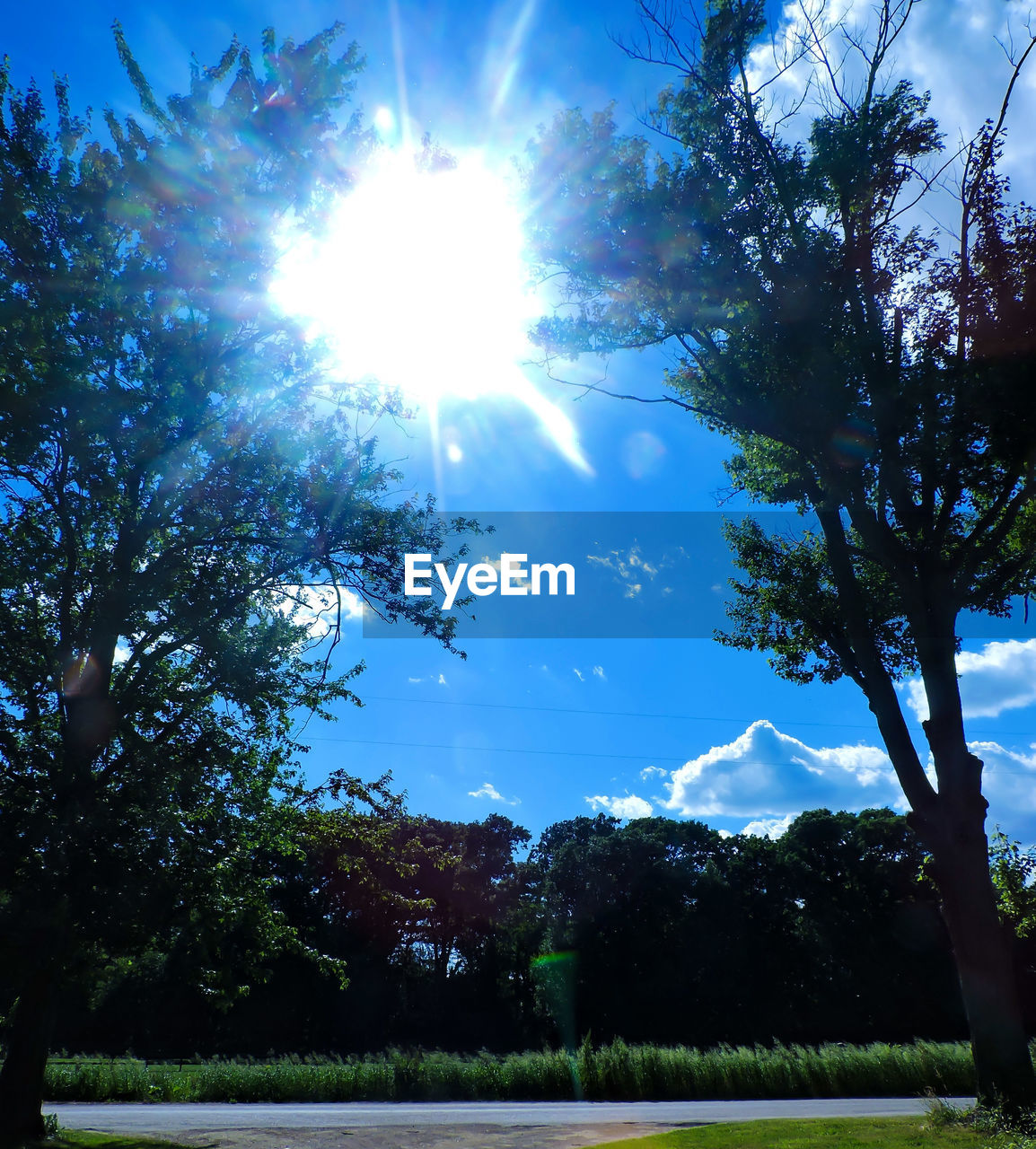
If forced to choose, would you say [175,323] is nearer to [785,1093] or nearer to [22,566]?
[22,566]

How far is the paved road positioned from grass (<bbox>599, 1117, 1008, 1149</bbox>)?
184 cm

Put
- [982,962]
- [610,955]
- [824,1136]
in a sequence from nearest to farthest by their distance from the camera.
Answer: [824,1136]
[982,962]
[610,955]

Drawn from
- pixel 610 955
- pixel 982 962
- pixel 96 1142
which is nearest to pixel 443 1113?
pixel 96 1142

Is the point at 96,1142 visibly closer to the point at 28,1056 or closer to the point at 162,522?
the point at 28,1056

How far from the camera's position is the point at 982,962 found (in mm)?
10312

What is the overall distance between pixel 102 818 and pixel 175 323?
24.7ft

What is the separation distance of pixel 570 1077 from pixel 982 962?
1288 cm

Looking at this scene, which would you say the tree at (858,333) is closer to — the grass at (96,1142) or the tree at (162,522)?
the tree at (162,522)

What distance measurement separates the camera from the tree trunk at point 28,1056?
10.2 metres

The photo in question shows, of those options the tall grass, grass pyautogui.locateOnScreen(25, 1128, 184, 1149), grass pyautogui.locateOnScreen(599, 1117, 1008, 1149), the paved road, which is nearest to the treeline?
the tall grass

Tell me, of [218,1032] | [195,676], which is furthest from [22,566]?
[218,1032]

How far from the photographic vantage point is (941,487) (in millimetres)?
12539

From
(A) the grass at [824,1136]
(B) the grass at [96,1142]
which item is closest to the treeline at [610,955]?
(B) the grass at [96,1142]

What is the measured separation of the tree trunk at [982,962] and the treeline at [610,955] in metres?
34.7
